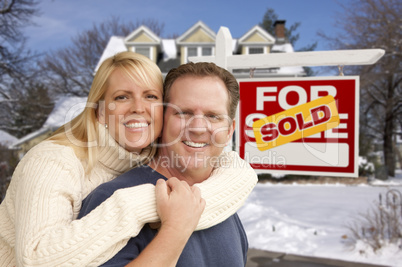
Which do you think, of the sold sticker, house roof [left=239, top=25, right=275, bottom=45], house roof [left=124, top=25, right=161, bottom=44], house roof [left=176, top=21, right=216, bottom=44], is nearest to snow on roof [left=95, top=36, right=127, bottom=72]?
house roof [left=124, top=25, right=161, bottom=44]

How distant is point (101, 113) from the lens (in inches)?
71.0

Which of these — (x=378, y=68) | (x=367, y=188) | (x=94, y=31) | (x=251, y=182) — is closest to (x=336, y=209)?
(x=367, y=188)

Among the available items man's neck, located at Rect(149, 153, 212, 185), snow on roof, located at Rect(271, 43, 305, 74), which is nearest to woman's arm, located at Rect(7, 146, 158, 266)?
man's neck, located at Rect(149, 153, 212, 185)

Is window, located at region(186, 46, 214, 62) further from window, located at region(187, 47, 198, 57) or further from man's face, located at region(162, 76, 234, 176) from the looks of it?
man's face, located at region(162, 76, 234, 176)

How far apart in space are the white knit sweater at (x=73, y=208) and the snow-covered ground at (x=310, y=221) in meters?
5.29

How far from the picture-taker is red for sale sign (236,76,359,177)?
9.12ft

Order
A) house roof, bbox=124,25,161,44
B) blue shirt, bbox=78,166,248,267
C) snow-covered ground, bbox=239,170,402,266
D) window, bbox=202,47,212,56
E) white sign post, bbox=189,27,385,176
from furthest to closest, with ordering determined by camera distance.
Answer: house roof, bbox=124,25,161,44 < window, bbox=202,47,212,56 < snow-covered ground, bbox=239,170,402,266 < white sign post, bbox=189,27,385,176 < blue shirt, bbox=78,166,248,267

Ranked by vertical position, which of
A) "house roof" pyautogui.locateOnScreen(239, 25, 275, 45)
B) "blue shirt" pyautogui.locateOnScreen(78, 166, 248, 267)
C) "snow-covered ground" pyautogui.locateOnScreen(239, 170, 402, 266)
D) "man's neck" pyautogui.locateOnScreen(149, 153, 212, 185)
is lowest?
"snow-covered ground" pyautogui.locateOnScreen(239, 170, 402, 266)

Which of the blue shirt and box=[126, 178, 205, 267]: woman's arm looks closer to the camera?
box=[126, 178, 205, 267]: woman's arm

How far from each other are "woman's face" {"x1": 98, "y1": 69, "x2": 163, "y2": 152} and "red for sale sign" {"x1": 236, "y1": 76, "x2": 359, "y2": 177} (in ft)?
4.34

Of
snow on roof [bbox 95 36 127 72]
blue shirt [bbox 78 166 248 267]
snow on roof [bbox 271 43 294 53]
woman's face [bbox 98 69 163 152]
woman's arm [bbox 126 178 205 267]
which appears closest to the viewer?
woman's arm [bbox 126 178 205 267]

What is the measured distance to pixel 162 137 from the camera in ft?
6.01

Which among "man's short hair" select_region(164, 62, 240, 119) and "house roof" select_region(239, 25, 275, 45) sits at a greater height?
"house roof" select_region(239, 25, 275, 45)

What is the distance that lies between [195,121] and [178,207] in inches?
20.6
